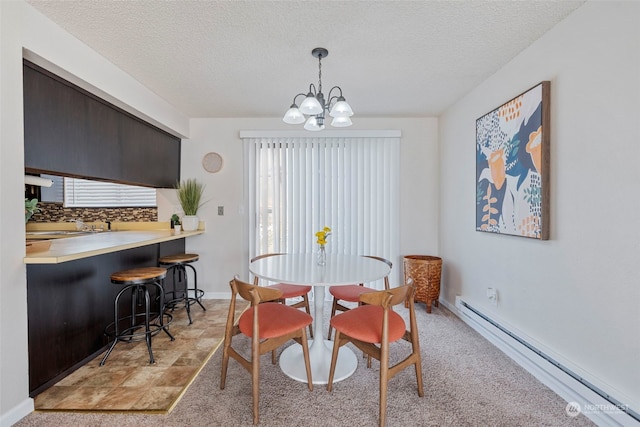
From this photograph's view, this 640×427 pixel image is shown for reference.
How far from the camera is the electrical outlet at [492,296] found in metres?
2.48

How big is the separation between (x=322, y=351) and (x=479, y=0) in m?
2.49

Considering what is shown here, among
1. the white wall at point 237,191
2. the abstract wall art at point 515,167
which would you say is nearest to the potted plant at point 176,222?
Answer: the white wall at point 237,191

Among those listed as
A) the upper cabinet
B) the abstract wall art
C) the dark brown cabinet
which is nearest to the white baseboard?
the dark brown cabinet

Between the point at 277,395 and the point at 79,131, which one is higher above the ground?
the point at 79,131

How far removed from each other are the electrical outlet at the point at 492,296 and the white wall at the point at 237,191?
1.18 metres

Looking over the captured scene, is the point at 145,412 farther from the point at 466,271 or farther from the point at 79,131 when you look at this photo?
the point at 466,271

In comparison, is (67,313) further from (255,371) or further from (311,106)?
(311,106)

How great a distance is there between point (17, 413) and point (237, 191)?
2632 millimetres

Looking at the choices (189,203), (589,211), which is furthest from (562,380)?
(189,203)

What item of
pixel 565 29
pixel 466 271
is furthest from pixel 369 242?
pixel 565 29

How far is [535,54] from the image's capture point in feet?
6.62

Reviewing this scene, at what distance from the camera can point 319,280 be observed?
69.0 inches

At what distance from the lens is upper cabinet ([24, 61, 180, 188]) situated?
6.10ft

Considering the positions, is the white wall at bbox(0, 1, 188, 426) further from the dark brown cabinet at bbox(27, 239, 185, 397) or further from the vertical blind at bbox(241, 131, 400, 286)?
the vertical blind at bbox(241, 131, 400, 286)
